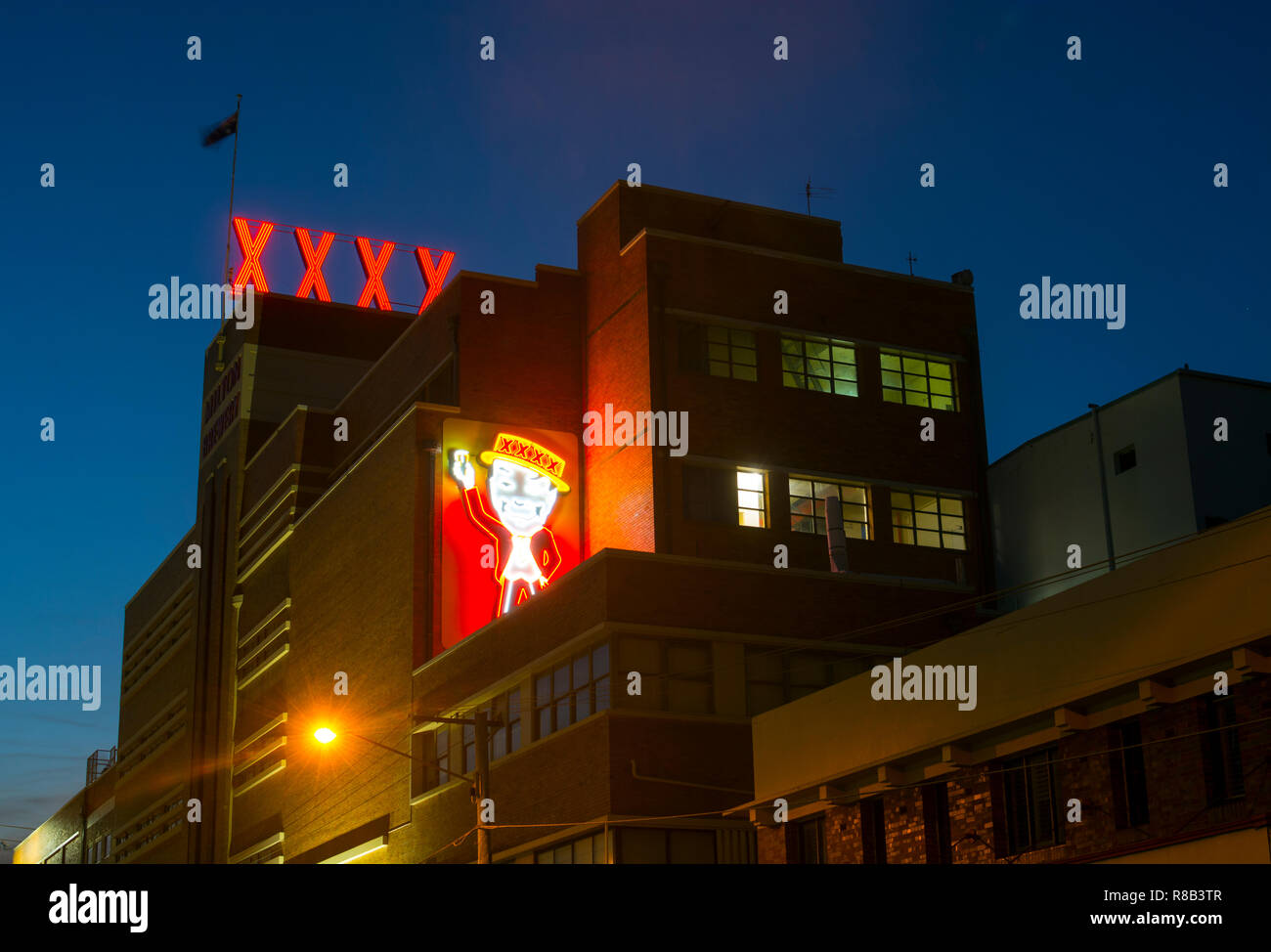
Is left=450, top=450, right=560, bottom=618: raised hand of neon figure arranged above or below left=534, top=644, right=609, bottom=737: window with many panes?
above

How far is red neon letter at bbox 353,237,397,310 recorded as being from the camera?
245 ft

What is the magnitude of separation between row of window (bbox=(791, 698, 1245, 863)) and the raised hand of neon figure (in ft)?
53.7

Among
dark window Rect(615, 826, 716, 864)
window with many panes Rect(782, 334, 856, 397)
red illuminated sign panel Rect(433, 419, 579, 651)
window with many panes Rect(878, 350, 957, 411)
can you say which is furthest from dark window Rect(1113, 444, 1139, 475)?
dark window Rect(615, 826, 716, 864)

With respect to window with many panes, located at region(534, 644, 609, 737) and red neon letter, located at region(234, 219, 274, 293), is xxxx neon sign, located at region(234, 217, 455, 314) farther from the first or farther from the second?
window with many panes, located at region(534, 644, 609, 737)

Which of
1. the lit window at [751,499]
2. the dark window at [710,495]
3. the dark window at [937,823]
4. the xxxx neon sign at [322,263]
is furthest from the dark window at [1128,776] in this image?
the xxxx neon sign at [322,263]

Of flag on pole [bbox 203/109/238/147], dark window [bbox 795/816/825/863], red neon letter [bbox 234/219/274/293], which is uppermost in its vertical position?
flag on pole [bbox 203/109/238/147]

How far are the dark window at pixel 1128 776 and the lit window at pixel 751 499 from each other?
68.2ft

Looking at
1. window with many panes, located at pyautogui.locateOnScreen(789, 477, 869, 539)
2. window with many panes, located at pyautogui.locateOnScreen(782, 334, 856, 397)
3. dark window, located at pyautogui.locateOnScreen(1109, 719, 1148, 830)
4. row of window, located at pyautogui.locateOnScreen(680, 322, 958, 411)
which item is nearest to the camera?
dark window, located at pyautogui.locateOnScreen(1109, 719, 1148, 830)

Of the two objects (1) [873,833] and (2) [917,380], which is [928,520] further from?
(1) [873,833]

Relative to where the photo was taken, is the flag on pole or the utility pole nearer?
the utility pole

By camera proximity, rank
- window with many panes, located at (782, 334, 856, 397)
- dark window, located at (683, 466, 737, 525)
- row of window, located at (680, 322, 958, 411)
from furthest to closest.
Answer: window with many panes, located at (782, 334, 856, 397) → row of window, located at (680, 322, 958, 411) → dark window, located at (683, 466, 737, 525)

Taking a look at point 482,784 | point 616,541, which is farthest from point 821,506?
point 482,784

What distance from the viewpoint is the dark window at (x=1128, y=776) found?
23750 millimetres

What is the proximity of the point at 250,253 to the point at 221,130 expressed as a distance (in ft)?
24.0
